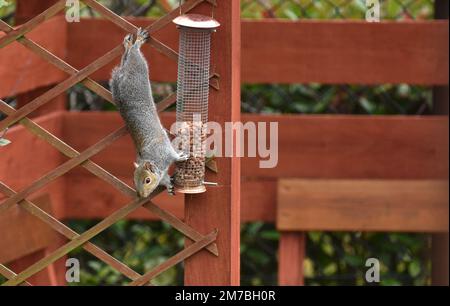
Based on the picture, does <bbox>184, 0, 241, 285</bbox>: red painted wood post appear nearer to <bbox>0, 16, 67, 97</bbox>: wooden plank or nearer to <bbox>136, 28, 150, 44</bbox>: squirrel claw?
<bbox>136, 28, 150, 44</bbox>: squirrel claw

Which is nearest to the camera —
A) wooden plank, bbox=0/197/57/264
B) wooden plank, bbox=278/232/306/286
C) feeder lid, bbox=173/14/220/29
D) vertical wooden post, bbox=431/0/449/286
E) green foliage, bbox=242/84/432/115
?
feeder lid, bbox=173/14/220/29

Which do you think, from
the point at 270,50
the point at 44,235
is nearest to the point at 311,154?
the point at 270,50

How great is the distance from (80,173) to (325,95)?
127 centimetres

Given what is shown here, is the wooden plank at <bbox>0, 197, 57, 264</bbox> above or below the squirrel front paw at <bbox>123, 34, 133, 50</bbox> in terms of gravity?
below

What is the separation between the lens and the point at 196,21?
108 inches

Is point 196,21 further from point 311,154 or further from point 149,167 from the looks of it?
point 311,154

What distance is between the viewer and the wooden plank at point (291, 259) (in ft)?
13.5

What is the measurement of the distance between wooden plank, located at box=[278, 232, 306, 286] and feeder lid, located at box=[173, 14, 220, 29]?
60.9 inches

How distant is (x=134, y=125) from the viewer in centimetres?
285

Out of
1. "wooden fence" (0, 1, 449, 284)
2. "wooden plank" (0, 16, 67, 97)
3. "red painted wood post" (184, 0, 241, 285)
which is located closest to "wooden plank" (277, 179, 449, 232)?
"wooden fence" (0, 1, 449, 284)

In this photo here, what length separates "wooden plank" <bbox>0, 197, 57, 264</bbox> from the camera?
3.60 metres

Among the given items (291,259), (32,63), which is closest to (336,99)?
(291,259)

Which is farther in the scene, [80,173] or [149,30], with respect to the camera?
[80,173]
